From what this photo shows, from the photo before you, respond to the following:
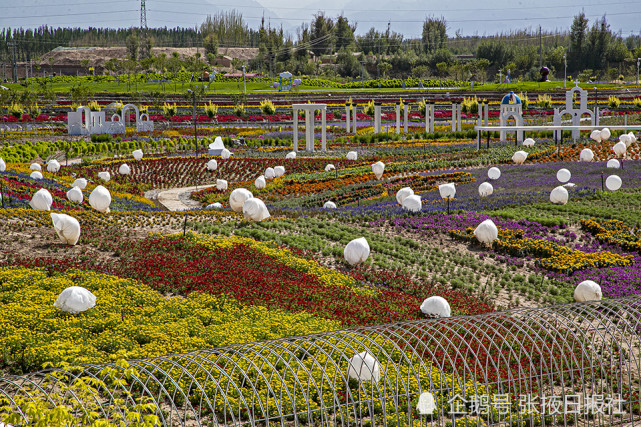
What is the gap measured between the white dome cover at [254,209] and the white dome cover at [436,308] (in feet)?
26.4

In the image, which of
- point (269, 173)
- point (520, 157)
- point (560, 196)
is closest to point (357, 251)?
point (560, 196)

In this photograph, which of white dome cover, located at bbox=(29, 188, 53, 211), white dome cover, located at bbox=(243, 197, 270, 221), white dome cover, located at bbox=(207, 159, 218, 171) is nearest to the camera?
white dome cover, located at bbox=(243, 197, 270, 221)

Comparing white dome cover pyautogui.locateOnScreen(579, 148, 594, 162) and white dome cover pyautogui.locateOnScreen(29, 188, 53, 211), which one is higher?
white dome cover pyautogui.locateOnScreen(579, 148, 594, 162)

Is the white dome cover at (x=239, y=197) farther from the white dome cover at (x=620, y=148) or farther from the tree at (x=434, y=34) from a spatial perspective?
the tree at (x=434, y=34)

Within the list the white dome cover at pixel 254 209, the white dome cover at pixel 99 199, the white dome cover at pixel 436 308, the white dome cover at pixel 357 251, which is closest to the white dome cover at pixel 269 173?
the white dome cover at pixel 99 199

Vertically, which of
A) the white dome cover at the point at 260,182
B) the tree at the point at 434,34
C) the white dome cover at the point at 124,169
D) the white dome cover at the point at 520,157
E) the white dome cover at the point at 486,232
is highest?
the tree at the point at 434,34

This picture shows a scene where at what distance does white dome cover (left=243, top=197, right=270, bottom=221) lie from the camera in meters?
19.5

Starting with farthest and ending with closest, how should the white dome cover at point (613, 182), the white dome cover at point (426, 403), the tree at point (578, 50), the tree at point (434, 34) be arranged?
the tree at point (434, 34), the tree at point (578, 50), the white dome cover at point (613, 182), the white dome cover at point (426, 403)

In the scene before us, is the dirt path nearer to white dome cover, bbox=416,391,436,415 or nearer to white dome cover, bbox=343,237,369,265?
white dome cover, bbox=343,237,369,265

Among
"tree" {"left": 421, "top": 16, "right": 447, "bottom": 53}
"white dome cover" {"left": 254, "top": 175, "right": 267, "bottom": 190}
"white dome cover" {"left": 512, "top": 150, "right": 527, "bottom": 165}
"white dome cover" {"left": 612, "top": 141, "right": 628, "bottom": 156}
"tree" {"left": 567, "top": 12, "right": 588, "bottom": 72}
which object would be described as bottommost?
"white dome cover" {"left": 254, "top": 175, "right": 267, "bottom": 190}

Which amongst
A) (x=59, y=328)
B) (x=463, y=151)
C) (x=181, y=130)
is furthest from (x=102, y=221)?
(x=181, y=130)

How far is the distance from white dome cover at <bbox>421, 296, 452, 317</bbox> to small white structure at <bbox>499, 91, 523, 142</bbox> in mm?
29150

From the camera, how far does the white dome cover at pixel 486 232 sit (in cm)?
1792

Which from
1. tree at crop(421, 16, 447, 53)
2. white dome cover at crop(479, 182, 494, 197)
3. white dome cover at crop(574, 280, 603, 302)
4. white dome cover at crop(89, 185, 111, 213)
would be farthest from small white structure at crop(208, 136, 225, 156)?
tree at crop(421, 16, 447, 53)
